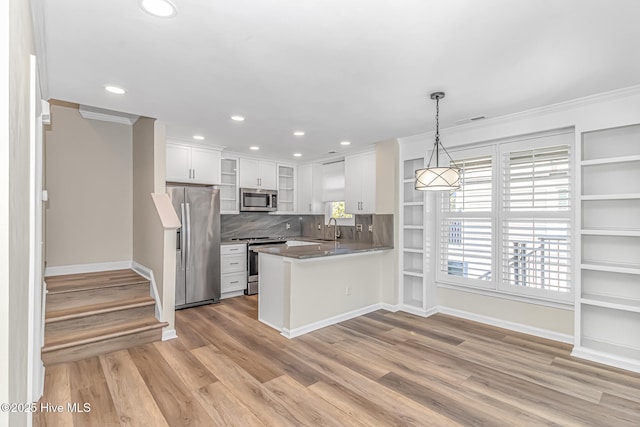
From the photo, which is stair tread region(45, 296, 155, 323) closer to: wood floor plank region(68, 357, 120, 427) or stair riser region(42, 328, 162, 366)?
stair riser region(42, 328, 162, 366)

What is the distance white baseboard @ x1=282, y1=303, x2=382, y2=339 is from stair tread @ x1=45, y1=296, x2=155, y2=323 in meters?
1.60

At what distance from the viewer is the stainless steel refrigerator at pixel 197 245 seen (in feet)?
14.7

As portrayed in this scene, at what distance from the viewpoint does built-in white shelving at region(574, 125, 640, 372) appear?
291cm

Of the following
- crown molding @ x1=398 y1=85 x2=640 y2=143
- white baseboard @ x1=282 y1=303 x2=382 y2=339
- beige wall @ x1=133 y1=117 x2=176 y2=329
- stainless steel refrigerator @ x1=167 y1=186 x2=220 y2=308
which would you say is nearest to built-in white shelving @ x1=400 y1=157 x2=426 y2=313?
white baseboard @ x1=282 y1=303 x2=382 y2=339

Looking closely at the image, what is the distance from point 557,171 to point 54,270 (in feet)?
19.6

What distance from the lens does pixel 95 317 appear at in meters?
3.29

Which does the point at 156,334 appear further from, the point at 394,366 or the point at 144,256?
the point at 394,366

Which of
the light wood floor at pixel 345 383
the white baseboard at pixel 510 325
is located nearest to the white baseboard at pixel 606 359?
the light wood floor at pixel 345 383

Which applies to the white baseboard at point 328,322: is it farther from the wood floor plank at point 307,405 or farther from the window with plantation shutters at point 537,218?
the window with plantation shutters at point 537,218

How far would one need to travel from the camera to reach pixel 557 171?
340cm

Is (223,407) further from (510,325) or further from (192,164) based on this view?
(192,164)

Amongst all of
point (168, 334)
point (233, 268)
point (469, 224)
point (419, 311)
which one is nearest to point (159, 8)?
point (168, 334)

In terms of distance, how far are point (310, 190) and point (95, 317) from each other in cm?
397

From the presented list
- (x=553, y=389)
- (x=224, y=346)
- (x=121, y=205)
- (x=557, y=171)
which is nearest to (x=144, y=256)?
(x=121, y=205)
